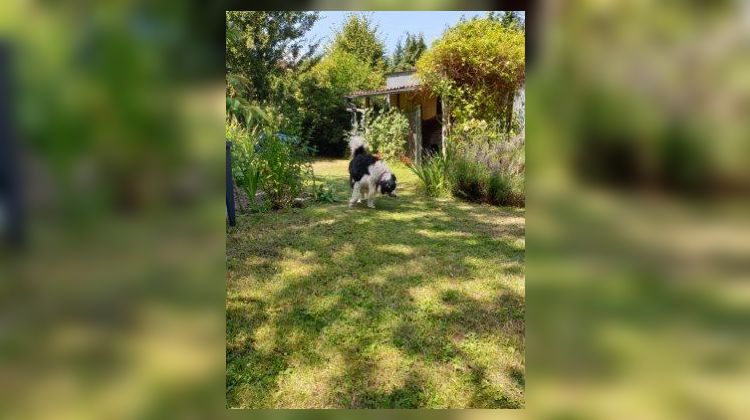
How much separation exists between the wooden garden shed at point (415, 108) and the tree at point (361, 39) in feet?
1.34

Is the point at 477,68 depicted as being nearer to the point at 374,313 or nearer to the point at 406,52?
the point at 406,52

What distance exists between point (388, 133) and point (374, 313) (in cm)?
172

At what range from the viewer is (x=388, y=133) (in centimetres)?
337

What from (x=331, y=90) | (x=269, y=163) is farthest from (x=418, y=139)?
(x=331, y=90)

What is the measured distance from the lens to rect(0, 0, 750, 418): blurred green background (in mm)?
908

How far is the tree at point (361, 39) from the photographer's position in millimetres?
1329

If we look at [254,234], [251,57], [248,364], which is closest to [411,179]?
[254,234]

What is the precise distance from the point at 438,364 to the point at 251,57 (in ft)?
4.61

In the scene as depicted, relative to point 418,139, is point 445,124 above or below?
above

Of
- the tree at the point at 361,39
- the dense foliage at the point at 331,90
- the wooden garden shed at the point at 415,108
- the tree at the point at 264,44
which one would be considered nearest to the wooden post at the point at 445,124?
the wooden garden shed at the point at 415,108

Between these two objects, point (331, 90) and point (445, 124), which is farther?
point (445, 124)
